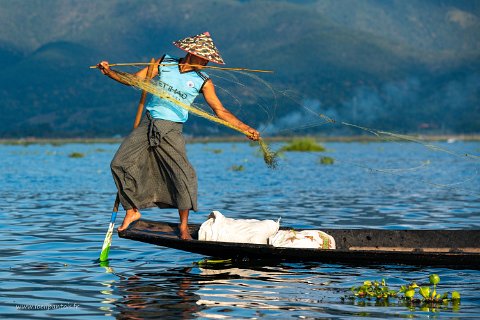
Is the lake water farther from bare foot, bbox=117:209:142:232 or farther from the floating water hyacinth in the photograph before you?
the floating water hyacinth

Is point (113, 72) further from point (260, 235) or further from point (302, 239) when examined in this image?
point (302, 239)

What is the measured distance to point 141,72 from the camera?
11789 mm

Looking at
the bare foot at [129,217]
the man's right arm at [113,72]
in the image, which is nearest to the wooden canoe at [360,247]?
the bare foot at [129,217]

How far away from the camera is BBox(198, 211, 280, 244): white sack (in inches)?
484

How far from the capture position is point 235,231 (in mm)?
12344

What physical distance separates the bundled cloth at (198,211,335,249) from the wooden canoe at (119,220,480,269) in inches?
13.0

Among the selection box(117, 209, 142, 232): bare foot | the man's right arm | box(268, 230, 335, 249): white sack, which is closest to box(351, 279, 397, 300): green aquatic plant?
box(268, 230, 335, 249): white sack

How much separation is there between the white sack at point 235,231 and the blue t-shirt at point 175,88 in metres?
1.45

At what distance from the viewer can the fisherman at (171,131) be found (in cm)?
1168

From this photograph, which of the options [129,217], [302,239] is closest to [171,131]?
[129,217]

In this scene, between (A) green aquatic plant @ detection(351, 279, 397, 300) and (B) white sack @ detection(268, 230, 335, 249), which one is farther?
(B) white sack @ detection(268, 230, 335, 249)

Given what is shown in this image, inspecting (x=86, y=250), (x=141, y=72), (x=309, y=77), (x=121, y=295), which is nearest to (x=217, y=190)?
(x=86, y=250)

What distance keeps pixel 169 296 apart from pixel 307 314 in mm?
1628

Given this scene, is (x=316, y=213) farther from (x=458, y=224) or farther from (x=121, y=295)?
(x=121, y=295)
